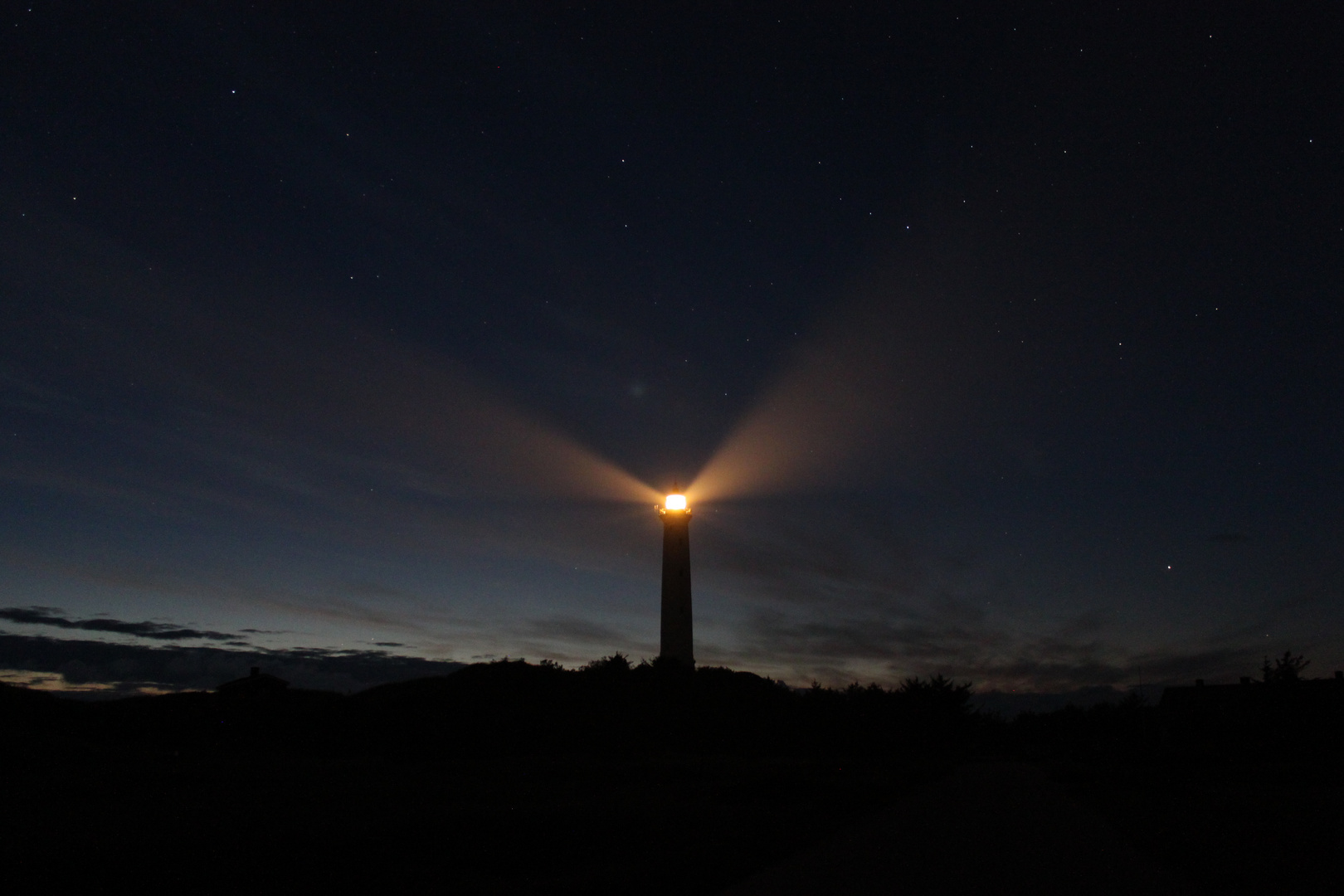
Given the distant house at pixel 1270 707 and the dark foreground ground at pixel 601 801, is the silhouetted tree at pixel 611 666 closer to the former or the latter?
the dark foreground ground at pixel 601 801

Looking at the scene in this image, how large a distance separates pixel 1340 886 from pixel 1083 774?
87.9ft

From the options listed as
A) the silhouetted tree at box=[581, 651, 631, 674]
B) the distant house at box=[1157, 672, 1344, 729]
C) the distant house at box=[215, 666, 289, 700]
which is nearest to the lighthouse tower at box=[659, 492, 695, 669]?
the silhouetted tree at box=[581, 651, 631, 674]

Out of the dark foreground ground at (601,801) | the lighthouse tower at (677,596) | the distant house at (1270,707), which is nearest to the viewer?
the dark foreground ground at (601,801)

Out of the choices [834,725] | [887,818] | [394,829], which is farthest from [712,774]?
[834,725]

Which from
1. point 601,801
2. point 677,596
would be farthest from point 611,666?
point 601,801

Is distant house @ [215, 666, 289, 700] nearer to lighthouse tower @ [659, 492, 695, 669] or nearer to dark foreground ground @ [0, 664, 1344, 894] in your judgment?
dark foreground ground @ [0, 664, 1344, 894]

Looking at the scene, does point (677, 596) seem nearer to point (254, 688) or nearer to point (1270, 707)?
point (254, 688)

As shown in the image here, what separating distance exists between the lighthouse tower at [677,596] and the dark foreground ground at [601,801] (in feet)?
8.89

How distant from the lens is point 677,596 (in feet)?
174

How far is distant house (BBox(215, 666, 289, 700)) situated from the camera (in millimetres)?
45750

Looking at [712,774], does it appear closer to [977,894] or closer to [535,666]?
[977,894]

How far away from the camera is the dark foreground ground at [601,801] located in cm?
1041

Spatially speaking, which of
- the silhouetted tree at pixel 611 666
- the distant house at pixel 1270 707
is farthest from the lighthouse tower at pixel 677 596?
the distant house at pixel 1270 707

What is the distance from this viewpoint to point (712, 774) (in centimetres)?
2723
